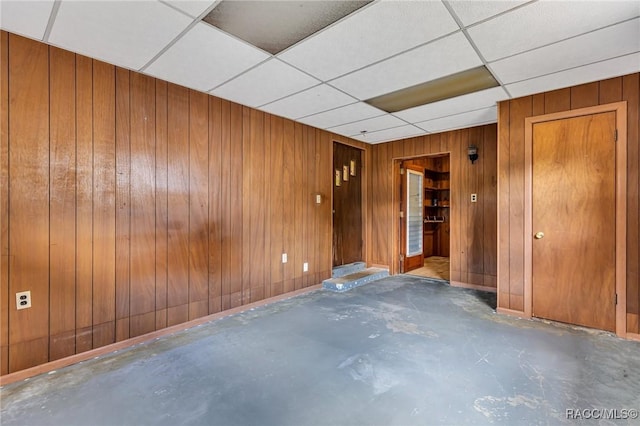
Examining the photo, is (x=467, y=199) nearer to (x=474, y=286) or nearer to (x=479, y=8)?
(x=474, y=286)

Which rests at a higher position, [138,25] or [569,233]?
[138,25]

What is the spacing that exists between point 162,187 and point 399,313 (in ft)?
9.70

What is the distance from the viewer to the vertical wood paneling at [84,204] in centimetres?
251

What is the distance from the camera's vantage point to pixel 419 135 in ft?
17.2

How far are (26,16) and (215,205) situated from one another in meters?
2.05

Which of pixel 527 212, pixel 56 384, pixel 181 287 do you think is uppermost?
pixel 527 212

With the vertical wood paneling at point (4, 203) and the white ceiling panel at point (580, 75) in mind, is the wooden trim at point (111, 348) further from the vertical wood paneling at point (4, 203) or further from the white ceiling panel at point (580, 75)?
the white ceiling panel at point (580, 75)

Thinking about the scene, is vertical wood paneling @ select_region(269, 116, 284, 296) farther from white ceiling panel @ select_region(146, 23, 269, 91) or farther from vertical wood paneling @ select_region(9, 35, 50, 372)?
vertical wood paneling @ select_region(9, 35, 50, 372)

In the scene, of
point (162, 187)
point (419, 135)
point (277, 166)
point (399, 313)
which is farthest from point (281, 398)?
point (419, 135)

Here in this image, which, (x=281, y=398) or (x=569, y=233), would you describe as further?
(x=569, y=233)

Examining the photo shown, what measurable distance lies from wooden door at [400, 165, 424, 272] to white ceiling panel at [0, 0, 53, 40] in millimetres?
5127

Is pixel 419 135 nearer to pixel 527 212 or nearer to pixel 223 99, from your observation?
pixel 527 212

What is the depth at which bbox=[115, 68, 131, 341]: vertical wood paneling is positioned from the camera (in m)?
2.72

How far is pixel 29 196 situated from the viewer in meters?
2.28
